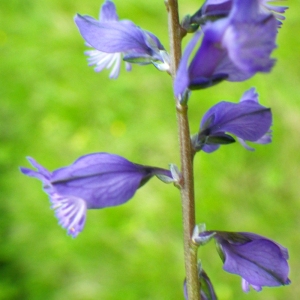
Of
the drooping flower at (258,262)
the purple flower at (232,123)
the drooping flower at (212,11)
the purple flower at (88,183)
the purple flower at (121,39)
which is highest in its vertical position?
the drooping flower at (212,11)

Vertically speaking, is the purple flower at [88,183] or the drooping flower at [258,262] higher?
the purple flower at [88,183]

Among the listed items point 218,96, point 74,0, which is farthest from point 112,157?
point 74,0

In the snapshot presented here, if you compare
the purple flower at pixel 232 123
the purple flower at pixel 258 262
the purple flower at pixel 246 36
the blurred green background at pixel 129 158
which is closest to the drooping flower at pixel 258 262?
the purple flower at pixel 258 262

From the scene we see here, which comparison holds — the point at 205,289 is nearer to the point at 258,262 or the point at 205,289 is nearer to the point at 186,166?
the point at 258,262

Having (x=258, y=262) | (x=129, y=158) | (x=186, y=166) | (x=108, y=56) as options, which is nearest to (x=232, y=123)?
(x=186, y=166)

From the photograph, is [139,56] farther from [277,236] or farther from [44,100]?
[44,100]

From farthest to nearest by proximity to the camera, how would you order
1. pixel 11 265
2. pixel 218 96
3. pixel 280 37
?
1. pixel 280 37
2. pixel 218 96
3. pixel 11 265

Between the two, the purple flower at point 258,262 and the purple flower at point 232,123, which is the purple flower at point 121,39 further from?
the purple flower at point 258,262
